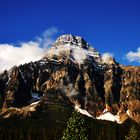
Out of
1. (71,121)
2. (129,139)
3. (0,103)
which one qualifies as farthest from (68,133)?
(129,139)

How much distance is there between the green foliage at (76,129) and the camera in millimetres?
55303

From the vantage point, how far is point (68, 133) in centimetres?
5569

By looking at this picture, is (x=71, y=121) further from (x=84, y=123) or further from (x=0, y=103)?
(x=0, y=103)

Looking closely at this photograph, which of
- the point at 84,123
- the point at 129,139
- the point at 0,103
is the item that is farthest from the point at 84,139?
the point at 129,139

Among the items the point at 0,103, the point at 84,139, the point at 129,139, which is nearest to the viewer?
the point at 0,103

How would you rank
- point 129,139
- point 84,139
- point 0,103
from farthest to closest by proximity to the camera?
point 129,139 < point 84,139 < point 0,103

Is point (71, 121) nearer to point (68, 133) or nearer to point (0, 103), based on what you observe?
point (68, 133)

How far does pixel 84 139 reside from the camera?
54938 millimetres

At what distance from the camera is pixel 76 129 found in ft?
182

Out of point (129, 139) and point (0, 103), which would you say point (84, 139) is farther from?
point (129, 139)

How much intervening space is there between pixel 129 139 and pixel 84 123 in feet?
163

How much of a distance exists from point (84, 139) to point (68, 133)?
235 cm

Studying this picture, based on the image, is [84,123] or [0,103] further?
[84,123]

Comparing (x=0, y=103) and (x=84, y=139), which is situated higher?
(x=0, y=103)
